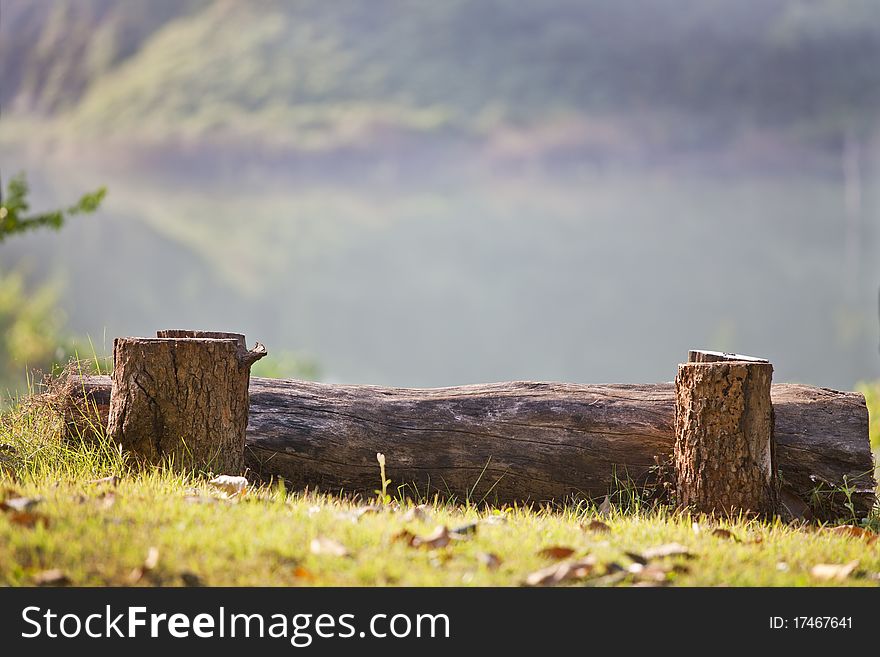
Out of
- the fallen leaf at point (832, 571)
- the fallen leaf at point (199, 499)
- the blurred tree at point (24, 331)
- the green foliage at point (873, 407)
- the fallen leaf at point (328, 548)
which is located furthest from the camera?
the blurred tree at point (24, 331)

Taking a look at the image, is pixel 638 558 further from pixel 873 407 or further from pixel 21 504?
pixel 873 407

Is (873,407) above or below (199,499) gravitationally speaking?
above

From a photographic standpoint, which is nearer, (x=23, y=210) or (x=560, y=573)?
(x=560, y=573)

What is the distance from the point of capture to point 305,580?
78.5 inches

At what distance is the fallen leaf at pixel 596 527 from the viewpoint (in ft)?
9.04

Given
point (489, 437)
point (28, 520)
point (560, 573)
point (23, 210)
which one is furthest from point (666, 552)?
point (23, 210)

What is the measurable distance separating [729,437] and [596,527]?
652mm

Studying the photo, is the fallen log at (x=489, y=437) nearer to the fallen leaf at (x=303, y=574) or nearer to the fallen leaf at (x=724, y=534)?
the fallen leaf at (x=724, y=534)

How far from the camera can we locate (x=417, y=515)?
107 inches

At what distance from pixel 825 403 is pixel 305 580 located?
7.46 feet

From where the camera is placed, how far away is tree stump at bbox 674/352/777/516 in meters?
3.06

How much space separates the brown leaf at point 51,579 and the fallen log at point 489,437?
147 centimetres

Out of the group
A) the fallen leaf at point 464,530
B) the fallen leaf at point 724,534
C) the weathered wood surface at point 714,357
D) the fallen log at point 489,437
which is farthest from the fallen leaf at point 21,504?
the weathered wood surface at point 714,357

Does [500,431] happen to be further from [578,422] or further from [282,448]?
[282,448]
